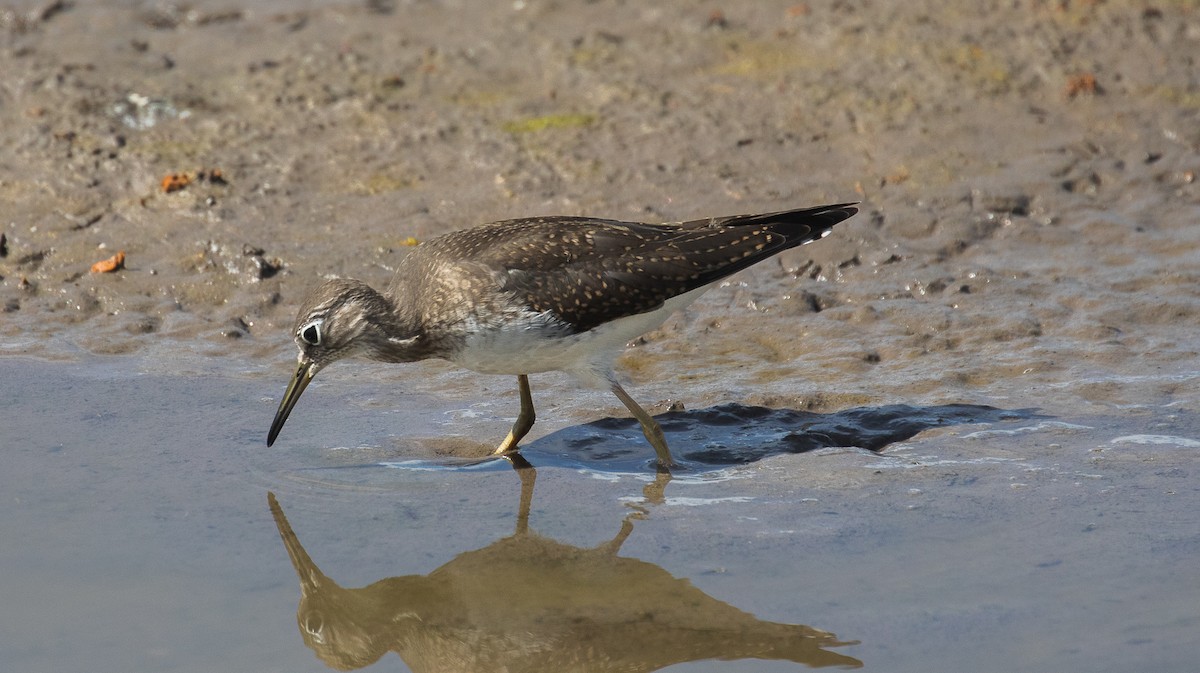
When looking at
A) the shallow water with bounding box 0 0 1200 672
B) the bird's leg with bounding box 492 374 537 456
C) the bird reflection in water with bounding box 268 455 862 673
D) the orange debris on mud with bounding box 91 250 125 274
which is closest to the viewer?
the bird reflection in water with bounding box 268 455 862 673

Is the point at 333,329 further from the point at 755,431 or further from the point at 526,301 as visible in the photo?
the point at 755,431

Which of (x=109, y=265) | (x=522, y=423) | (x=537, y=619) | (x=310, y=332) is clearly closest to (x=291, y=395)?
(x=310, y=332)

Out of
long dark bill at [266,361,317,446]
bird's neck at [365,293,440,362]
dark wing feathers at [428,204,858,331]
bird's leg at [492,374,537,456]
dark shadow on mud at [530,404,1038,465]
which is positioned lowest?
dark shadow on mud at [530,404,1038,465]

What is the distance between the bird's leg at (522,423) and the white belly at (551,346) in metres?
0.23

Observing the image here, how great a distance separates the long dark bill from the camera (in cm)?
759

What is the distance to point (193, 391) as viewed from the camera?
8.47 metres

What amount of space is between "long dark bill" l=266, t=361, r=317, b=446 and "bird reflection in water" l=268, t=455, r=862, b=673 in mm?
918

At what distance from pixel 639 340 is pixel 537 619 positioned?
338 cm

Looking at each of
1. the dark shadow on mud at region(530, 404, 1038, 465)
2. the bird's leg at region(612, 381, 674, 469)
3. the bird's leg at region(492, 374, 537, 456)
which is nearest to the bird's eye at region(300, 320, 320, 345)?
the bird's leg at region(492, 374, 537, 456)

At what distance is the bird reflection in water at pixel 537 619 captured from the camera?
591cm

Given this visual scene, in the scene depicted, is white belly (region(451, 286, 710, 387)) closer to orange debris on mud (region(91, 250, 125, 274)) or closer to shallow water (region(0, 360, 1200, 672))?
shallow water (region(0, 360, 1200, 672))

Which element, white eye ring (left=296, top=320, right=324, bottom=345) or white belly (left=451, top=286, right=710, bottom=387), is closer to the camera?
white belly (left=451, top=286, right=710, bottom=387)

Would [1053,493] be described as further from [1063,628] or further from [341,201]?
[341,201]

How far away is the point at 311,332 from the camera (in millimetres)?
7633
